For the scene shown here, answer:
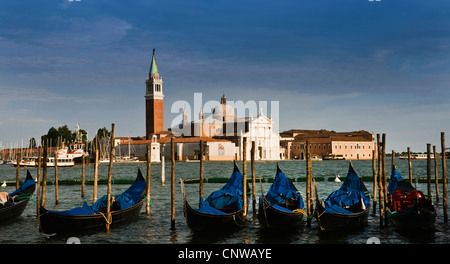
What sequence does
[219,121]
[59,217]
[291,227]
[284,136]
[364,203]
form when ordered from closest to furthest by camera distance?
[59,217] < [291,227] < [364,203] < [219,121] < [284,136]

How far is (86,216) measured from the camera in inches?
356

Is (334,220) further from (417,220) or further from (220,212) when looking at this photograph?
(220,212)

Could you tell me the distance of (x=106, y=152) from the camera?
6228 cm

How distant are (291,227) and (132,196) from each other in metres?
4.11

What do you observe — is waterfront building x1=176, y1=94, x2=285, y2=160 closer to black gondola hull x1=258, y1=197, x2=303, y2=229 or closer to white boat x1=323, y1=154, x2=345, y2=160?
white boat x1=323, y1=154, x2=345, y2=160

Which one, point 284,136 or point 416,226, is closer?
point 416,226

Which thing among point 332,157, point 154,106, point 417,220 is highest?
point 154,106

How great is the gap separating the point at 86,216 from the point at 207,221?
2161 millimetres

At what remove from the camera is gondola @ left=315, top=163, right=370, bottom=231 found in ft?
29.4

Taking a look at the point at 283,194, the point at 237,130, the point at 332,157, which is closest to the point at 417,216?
the point at 283,194

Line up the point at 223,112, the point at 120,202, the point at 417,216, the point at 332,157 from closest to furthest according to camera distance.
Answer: the point at 417,216, the point at 120,202, the point at 332,157, the point at 223,112

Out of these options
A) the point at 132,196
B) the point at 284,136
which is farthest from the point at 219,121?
the point at 132,196

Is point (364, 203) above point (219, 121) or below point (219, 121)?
below

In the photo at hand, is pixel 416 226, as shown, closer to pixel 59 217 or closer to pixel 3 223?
pixel 59 217
